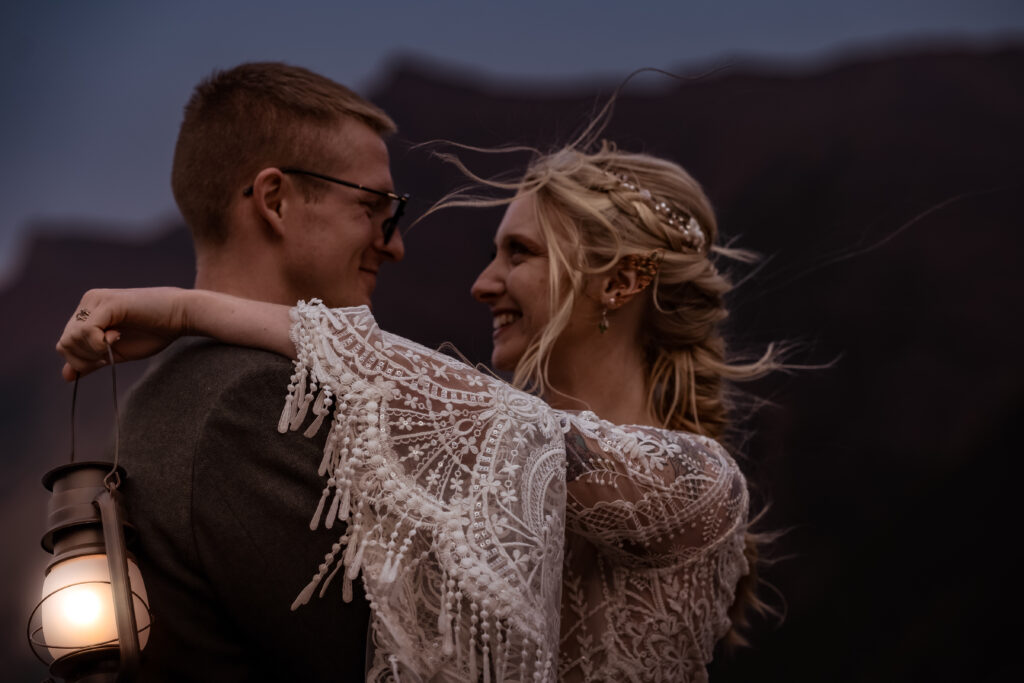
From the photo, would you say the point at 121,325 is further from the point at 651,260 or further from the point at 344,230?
the point at 651,260

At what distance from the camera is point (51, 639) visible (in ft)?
2.68

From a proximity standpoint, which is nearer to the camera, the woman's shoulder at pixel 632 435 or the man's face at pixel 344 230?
the woman's shoulder at pixel 632 435

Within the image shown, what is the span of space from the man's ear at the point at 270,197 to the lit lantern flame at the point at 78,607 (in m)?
0.76

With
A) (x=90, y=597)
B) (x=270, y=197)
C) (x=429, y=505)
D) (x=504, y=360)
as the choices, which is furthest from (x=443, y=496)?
(x=270, y=197)

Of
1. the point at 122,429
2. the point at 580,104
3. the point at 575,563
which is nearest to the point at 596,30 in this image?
the point at 580,104

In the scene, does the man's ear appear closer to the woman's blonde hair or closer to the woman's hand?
the woman's blonde hair

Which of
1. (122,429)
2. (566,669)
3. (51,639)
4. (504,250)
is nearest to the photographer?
(51,639)

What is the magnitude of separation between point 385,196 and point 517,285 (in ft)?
1.06

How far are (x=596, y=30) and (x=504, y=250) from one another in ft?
5.01

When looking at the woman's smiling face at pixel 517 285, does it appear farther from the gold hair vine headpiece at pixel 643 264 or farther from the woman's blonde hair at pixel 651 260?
the gold hair vine headpiece at pixel 643 264

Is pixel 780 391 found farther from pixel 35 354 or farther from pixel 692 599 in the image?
pixel 35 354

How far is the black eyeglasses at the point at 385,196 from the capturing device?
1.50m

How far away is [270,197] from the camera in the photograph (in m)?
1.48

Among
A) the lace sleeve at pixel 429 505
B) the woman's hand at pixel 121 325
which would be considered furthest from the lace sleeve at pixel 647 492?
the woman's hand at pixel 121 325
